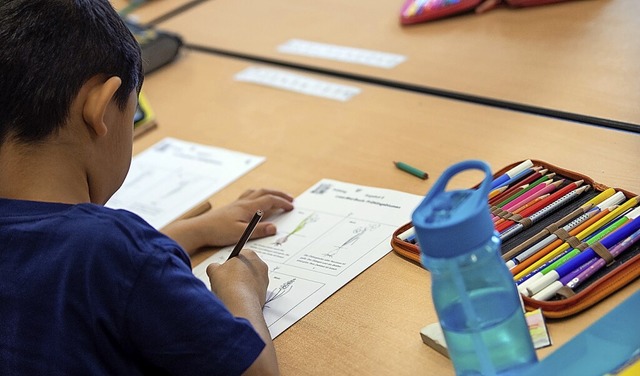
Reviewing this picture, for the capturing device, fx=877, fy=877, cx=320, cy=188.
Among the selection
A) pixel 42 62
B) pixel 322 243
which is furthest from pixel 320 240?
pixel 42 62

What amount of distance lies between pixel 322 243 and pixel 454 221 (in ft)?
1.78

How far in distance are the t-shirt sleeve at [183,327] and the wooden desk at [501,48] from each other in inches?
29.9

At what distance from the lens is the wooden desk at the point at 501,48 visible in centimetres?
156

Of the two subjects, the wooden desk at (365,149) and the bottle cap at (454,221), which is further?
Answer: the wooden desk at (365,149)

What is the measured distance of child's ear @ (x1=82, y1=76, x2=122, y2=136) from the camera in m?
1.07

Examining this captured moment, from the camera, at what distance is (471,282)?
0.88 metres

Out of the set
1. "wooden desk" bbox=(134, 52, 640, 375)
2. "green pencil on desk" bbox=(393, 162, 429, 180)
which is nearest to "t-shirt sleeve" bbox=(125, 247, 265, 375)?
"wooden desk" bbox=(134, 52, 640, 375)

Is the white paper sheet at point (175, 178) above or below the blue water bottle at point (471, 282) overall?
below

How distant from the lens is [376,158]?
1554 mm

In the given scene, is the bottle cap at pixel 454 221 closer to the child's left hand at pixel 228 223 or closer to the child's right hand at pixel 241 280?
the child's right hand at pixel 241 280

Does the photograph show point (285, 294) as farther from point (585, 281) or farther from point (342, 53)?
point (342, 53)

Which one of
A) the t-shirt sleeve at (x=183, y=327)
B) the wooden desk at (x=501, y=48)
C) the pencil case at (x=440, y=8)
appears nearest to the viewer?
the t-shirt sleeve at (x=183, y=327)

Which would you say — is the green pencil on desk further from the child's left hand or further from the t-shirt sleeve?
the t-shirt sleeve

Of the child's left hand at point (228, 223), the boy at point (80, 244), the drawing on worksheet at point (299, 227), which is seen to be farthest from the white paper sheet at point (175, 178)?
the boy at point (80, 244)
